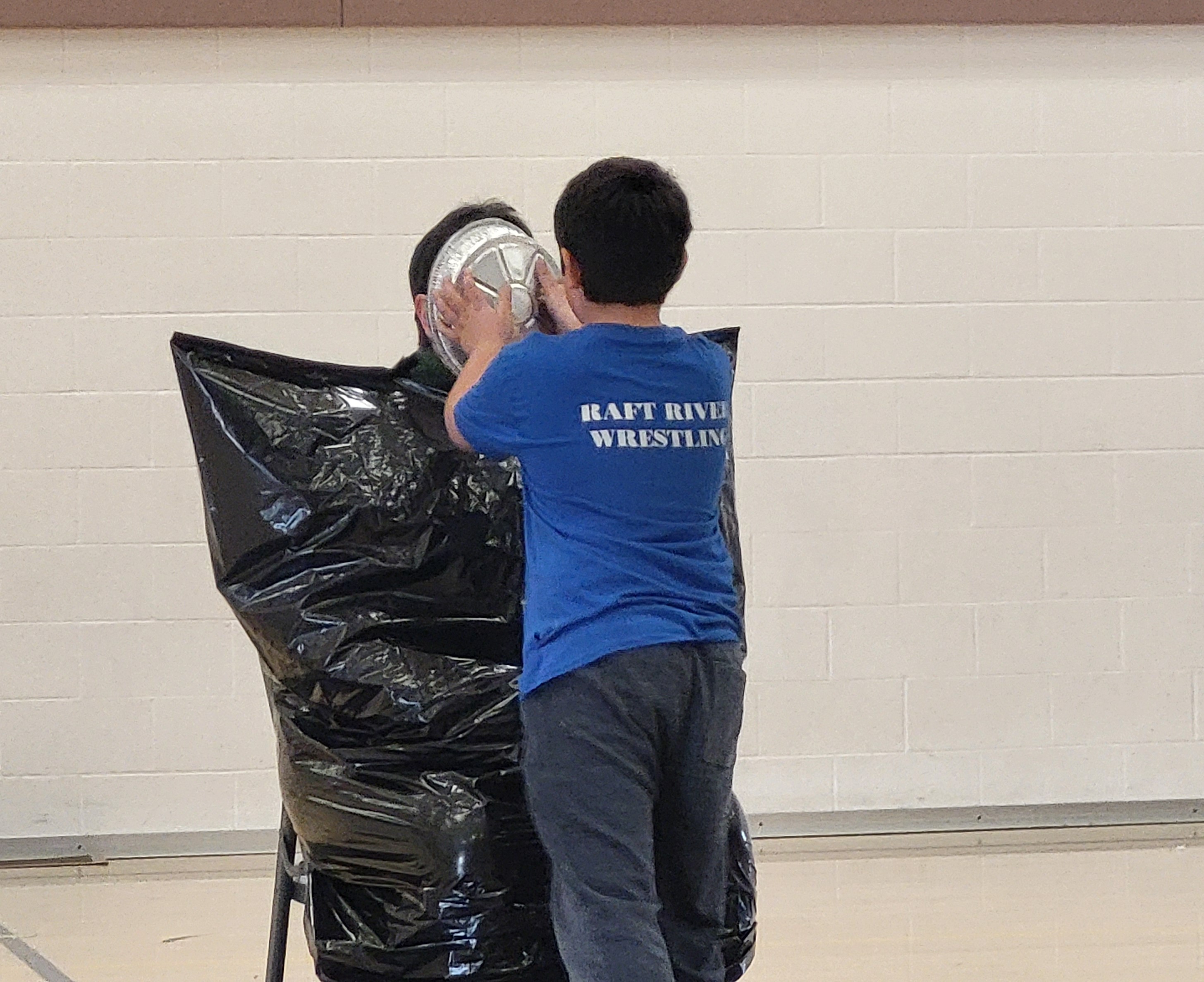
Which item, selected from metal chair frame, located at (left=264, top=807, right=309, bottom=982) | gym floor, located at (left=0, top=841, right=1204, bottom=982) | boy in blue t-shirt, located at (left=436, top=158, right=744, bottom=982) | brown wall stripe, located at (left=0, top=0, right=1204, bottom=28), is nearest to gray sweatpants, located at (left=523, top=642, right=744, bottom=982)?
boy in blue t-shirt, located at (left=436, top=158, right=744, bottom=982)

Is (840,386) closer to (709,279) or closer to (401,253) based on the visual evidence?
(709,279)

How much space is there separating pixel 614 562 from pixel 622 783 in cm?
25

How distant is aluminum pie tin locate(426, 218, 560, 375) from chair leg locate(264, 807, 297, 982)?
2.26 ft

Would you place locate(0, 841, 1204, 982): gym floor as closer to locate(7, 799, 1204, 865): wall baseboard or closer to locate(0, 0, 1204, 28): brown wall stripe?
locate(7, 799, 1204, 865): wall baseboard

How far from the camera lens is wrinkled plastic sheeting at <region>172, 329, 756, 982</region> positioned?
191 cm

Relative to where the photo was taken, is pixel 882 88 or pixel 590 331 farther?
pixel 882 88

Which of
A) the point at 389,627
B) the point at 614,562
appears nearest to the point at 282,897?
the point at 389,627

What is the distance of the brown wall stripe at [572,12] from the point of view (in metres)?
3.83

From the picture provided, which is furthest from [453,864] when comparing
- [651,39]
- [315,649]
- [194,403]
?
[651,39]

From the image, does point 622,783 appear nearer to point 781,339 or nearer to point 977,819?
point 781,339

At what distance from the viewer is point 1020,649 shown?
4113 mm

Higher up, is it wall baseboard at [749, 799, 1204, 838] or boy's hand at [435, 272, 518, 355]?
boy's hand at [435, 272, 518, 355]

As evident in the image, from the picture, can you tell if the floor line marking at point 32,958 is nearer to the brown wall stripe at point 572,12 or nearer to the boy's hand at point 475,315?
the boy's hand at point 475,315

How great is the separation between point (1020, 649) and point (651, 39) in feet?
6.02
